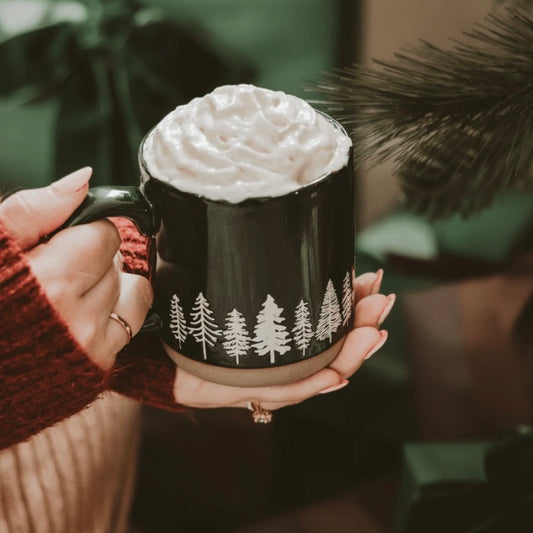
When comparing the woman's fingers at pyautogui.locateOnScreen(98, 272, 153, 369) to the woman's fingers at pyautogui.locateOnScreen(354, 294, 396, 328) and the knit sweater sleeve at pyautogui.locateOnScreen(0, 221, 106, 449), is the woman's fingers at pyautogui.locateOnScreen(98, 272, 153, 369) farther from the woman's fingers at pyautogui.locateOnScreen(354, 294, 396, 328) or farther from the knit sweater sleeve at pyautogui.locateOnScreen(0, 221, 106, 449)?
the woman's fingers at pyautogui.locateOnScreen(354, 294, 396, 328)

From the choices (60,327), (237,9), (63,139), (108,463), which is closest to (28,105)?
(63,139)

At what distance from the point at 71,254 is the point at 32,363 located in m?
0.07

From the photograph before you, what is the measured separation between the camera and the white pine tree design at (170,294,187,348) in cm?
51

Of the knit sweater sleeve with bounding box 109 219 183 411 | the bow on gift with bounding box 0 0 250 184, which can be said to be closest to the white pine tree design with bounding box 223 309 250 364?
the knit sweater sleeve with bounding box 109 219 183 411

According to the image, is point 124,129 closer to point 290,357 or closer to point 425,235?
point 425,235

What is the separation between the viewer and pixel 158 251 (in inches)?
20.3

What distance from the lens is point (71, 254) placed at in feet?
1.58

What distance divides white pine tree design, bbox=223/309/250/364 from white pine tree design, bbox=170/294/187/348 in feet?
0.11

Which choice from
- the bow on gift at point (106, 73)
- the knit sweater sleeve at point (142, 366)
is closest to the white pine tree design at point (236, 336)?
the knit sweater sleeve at point (142, 366)

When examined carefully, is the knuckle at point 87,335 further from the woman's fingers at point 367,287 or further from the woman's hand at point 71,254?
the woman's fingers at point 367,287

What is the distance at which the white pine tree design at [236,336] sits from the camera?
494mm

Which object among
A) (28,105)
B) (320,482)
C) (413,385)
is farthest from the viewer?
(320,482)

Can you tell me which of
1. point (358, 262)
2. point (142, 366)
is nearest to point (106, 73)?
point (358, 262)

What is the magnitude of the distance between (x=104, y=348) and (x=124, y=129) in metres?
0.72
